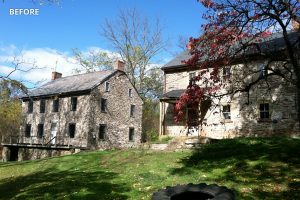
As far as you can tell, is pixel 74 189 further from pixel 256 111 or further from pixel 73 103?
pixel 73 103

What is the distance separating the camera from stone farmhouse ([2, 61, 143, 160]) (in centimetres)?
3378

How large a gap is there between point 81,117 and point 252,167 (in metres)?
24.1

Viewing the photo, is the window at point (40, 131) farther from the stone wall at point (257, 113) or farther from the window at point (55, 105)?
the stone wall at point (257, 113)

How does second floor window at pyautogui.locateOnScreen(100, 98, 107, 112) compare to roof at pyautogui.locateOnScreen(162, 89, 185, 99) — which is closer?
roof at pyautogui.locateOnScreen(162, 89, 185, 99)

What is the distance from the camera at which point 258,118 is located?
23609 millimetres

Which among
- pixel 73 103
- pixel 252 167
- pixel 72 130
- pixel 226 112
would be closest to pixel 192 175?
pixel 252 167

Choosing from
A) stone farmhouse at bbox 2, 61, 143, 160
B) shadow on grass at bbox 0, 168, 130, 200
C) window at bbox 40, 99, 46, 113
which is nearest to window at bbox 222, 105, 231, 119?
shadow on grass at bbox 0, 168, 130, 200

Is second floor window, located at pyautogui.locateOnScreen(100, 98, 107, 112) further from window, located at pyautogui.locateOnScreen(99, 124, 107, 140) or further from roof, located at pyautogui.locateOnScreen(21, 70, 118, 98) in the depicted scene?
roof, located at pyautogui.locateOnScreen(21, 70, 118, 98)

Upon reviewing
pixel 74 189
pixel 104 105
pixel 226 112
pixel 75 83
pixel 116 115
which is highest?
pixel 75 83

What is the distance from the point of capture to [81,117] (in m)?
34.1

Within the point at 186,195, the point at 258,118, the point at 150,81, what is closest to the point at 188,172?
the point at 186,195

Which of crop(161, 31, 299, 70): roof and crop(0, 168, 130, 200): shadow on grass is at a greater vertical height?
crop(161, 31, 299, 70): roof

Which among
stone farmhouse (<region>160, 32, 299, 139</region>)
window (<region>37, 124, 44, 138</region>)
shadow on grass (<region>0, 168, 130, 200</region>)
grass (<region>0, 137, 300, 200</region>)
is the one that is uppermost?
stone farmhouse (<region>160, 32, 299, 139</region>)

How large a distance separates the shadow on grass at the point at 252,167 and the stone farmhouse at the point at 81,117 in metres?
18.0
